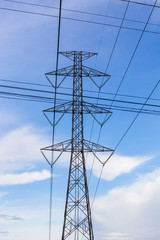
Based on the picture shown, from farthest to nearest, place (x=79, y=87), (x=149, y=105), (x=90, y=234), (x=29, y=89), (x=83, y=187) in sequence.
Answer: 1. (x=79, y=87)
2. (x=83, y=187)
3. (x=90, y=234)
4. (x=149, y=105)
5. (x=29, y=89)

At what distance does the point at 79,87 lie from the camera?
24125mm

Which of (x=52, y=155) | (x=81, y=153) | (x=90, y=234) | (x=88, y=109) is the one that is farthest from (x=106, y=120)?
(x=90, y=234)

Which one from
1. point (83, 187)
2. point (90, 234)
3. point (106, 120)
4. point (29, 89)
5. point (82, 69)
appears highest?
point (82, 69)

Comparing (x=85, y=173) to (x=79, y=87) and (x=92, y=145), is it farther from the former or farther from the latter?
(x=79, y=87)

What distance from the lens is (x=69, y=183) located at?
2078 centimetres

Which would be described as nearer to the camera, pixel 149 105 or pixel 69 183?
pixel 149 105

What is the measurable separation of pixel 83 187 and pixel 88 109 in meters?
6.30

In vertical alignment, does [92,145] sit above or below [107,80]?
below

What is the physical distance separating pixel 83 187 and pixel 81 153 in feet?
8.78

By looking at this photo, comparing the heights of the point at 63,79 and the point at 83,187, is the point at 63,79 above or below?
above

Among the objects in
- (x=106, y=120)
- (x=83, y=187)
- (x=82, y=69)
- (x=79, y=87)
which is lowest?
(x=83, y=187)

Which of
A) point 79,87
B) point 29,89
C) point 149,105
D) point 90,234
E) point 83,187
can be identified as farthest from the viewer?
point 79,87

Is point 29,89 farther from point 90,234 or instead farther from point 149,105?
point 90,234

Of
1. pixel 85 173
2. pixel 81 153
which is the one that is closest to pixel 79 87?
pixel 81 153
